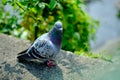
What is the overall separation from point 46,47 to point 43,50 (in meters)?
0.04

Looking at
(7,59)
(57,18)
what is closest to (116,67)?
(7,59)

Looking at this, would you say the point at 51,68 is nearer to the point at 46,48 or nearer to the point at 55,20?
the point at 46,48

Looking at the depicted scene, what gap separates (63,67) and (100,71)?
0.36 meters

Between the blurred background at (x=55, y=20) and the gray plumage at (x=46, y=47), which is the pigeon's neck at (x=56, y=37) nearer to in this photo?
the gray plumage at (x=46, y=47)

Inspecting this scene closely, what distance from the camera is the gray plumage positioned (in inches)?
146

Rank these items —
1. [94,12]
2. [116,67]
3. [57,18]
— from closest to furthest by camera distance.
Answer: [116,67] → [57,18] → [94,12]

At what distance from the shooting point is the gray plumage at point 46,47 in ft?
12.2

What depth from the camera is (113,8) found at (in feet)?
27.5

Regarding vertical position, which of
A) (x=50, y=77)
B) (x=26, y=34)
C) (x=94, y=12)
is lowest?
(x=50, y=77)

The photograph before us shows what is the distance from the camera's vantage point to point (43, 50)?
371 centimetres

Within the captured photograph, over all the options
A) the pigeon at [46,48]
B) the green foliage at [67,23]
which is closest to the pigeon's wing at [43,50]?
the pigeon at [46,48]

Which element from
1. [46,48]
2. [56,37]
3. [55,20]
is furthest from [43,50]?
[55,20]

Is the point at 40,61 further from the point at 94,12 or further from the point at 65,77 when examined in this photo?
the point at 94,12

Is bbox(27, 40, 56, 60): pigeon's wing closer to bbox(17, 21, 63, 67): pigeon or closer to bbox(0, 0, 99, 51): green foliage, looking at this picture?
bbox(17, 21, 63, 67): pigeon
